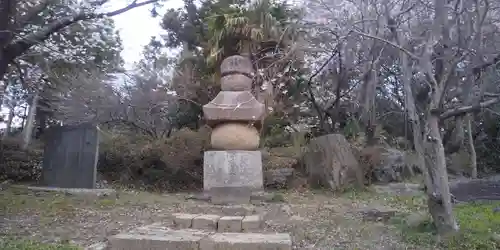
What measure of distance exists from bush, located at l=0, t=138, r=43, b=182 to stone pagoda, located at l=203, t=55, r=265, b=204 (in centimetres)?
525

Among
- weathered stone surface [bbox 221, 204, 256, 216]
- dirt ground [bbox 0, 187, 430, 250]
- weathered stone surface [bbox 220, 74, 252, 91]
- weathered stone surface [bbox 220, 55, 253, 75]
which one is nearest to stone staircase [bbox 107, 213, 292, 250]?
dirt ground [bbox 0, 187, 430, 250]

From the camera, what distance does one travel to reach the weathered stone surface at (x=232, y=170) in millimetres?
7973

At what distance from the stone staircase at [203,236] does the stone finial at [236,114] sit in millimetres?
2541

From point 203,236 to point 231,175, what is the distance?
3.08 metres

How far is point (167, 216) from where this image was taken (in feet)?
21.4

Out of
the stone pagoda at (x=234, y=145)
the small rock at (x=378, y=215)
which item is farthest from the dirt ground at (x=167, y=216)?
the stone pagoda at (x=234, y=145)

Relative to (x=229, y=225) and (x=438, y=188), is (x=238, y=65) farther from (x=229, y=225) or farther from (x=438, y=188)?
(x=438, y=188)

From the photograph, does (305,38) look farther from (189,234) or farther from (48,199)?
(48,199)

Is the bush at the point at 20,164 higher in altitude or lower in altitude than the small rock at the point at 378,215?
higher

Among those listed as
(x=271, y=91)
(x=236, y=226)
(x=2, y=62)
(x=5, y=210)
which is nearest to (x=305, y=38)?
(x=271, y=91)

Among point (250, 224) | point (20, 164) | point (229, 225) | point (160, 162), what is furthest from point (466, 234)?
point (20, 164)

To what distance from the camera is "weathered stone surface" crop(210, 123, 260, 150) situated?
8.13 metres

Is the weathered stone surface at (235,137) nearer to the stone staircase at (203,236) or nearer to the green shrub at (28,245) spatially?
the stone staircase at (203,236)

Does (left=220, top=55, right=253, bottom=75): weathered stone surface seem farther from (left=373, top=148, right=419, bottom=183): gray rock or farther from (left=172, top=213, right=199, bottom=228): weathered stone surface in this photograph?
(left=373, top=148, right=419, bottom=183): gray rock
